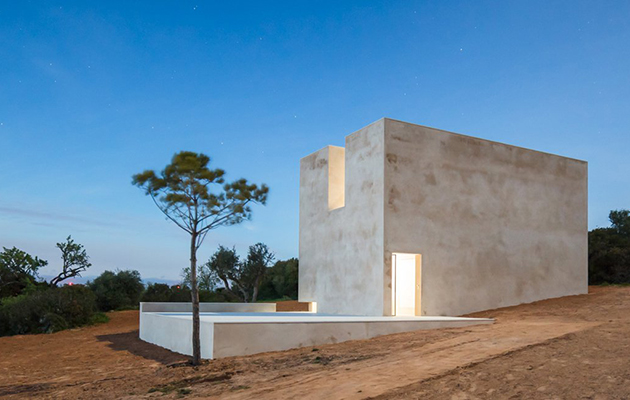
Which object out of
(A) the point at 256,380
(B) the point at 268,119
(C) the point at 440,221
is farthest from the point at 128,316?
(A) the point at 256,380

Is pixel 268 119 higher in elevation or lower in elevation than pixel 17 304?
higher

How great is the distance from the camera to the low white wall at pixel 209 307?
54.7ft

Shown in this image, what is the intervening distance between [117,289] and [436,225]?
54.2 feet

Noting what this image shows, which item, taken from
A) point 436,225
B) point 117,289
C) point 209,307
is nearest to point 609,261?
point 436,225

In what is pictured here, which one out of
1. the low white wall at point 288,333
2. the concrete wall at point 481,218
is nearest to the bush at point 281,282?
the concrete wall at point 481,218

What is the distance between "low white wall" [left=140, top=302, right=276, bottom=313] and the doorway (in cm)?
487

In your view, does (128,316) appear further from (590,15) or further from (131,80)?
(590,15)

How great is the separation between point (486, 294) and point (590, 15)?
8612 millimetres

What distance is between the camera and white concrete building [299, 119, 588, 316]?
46.4ft

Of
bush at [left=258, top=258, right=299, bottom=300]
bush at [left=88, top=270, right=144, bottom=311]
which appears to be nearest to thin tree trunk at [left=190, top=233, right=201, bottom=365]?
bush at [left=88, top=270, right=144, bottom=311]

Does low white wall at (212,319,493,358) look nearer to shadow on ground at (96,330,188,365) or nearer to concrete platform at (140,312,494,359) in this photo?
concrete platform at (140,312,494,359)

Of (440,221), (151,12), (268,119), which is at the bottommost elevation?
(440,221)

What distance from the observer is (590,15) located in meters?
15.5

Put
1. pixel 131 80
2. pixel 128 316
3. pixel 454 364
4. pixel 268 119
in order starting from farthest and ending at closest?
pixel 128 316 → pixel 268 119 → pixel 131 80 → pixel 454 364
